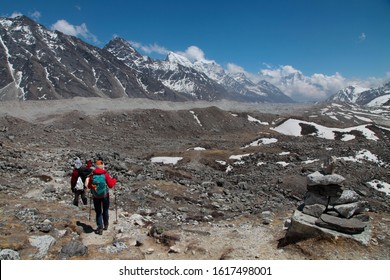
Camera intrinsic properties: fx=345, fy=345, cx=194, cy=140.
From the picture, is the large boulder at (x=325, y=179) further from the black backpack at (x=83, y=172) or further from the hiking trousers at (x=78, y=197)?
the hiking trousers at (x=78, y=197)

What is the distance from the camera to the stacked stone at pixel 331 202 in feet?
41.6

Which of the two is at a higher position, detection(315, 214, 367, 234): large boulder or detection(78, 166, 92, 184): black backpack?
detection(78, 166, 92, 184): black backpack

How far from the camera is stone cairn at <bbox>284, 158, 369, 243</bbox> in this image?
11.8 meters

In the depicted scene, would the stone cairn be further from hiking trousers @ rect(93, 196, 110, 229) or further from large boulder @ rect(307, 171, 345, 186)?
hiking trousers @ rect(93, 196, 110, 229)

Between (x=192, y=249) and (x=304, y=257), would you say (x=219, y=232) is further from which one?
(x=304, y=257)

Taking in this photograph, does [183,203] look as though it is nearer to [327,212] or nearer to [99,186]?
[99,186]

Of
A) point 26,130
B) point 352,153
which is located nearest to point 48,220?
point 352,153

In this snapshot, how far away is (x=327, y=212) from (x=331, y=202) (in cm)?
43

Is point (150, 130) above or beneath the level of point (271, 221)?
above

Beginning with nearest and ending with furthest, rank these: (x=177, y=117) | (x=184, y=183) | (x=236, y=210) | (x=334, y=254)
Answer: (x=334, y=254) < (x=236, y=210) < (x=184, y=183) < (x=177, y=117)

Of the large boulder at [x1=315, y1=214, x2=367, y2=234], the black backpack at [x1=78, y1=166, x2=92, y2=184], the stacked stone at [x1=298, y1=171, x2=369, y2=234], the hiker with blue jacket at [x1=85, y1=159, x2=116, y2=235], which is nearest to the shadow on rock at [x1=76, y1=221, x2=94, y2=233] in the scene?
the hiker with blue jacket at [x1=85, y1=159, x2=116, y2=235]

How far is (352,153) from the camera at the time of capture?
40906mm
